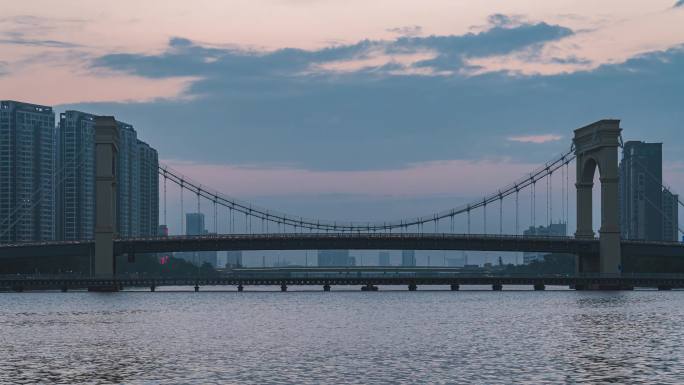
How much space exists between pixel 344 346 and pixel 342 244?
107565 millimetres

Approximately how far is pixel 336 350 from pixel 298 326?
21538 millimetres

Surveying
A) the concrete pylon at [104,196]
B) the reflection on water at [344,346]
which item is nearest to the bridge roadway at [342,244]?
the concrete pylon at [104,196]

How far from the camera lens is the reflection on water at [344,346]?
157 ft

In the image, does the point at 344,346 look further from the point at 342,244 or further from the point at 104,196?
the point at 104,196

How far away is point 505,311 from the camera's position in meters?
105

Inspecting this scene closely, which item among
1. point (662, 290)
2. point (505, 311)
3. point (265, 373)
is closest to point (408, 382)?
point (265, 373)

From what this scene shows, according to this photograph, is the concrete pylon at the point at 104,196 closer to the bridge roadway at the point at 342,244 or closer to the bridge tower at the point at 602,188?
the bridge roadway at the point at 342,244

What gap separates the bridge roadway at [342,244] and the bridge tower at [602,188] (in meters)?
3.95

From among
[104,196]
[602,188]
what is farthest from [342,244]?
[602,188]

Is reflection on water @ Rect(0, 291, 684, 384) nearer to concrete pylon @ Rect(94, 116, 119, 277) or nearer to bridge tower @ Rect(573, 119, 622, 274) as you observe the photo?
concrete pylon @ Rect(94, 116, 119, 277)

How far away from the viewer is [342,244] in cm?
17000

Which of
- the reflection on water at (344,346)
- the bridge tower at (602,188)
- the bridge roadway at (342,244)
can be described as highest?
the bridge tower at (602,188)

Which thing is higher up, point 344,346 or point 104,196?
point 104,196

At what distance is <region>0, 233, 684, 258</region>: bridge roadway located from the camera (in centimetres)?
16600
